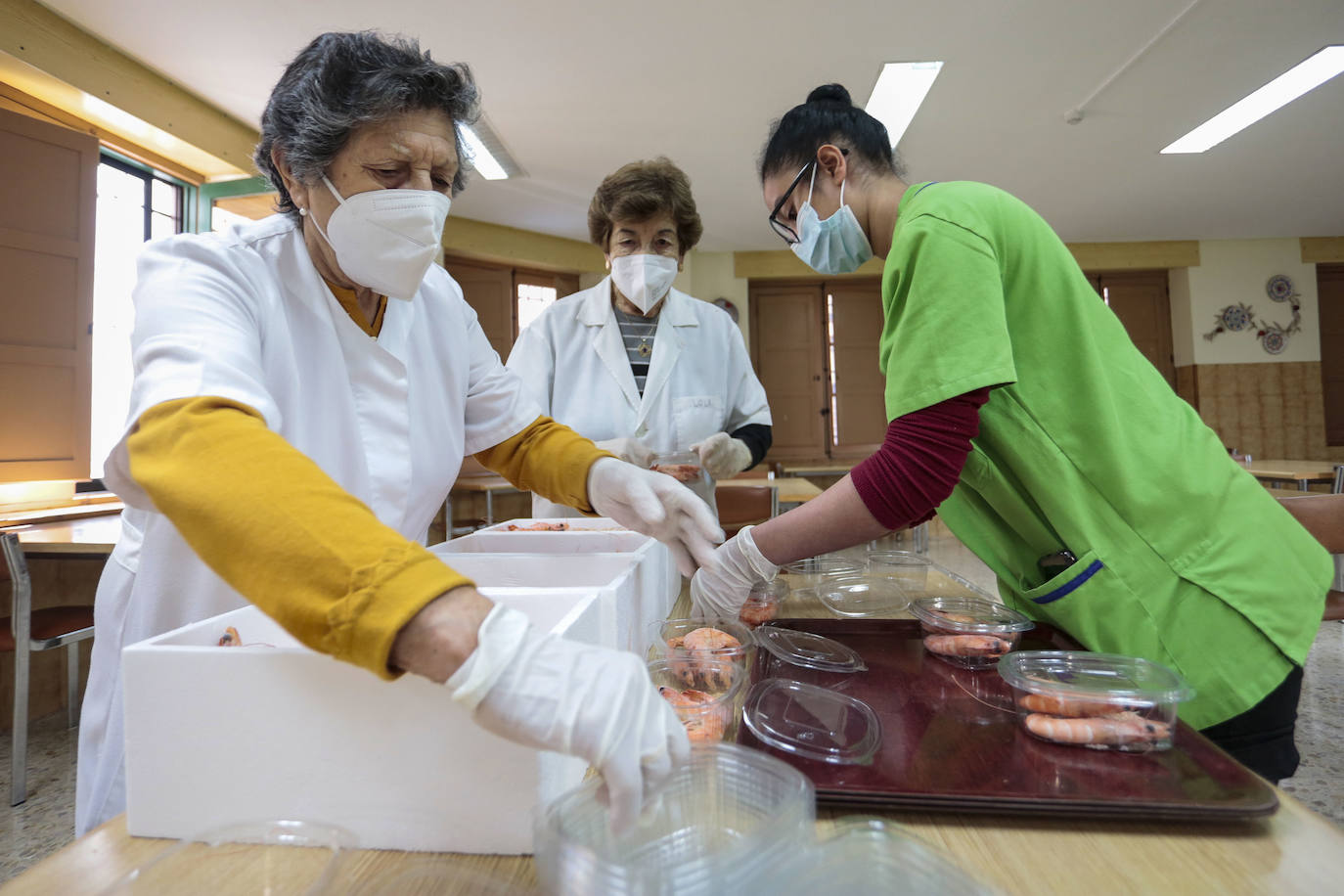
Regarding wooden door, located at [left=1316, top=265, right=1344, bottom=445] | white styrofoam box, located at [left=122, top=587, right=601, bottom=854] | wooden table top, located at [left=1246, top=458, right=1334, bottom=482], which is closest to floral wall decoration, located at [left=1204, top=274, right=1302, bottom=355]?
wooden door, located at [left=1316, top=265, right=1344, bottom=445]

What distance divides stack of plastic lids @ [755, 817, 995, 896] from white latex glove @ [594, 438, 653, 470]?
5.05 feet

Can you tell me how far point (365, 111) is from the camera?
95 cm

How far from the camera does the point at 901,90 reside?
4.54m

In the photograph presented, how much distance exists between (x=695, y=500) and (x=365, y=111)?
2.41 ft

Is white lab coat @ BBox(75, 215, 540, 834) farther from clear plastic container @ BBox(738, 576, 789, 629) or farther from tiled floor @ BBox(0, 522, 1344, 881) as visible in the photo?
tiled floor @ BBox(0, 522, 1344, 881)

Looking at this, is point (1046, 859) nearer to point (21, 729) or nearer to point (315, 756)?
point (315, 756)

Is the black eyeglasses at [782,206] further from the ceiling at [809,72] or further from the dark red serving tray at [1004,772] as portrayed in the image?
the ceiling at [809,72]

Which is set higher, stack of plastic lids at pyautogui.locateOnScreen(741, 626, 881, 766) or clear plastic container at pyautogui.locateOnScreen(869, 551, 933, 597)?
clear plastic container at pyautogui.locateOnScreen(869, 551, 933, 597)

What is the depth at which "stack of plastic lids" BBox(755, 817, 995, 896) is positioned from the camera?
0.43m

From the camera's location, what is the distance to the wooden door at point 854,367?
8.52 meters

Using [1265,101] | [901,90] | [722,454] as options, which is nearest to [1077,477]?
[722,454]

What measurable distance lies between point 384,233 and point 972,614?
1.01 meters

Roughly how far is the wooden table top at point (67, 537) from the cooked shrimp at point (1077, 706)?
2.32m

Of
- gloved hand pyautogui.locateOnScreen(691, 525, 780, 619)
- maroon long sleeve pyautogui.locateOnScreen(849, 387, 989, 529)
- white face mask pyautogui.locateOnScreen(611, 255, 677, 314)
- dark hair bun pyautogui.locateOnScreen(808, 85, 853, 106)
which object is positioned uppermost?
dark hair bun pyautogui.locateOnScreen(808, 85, 853, 106)
